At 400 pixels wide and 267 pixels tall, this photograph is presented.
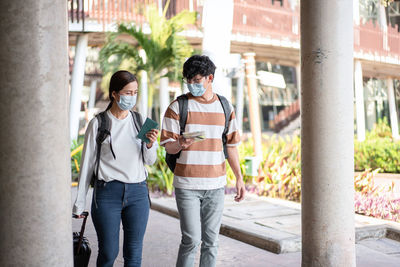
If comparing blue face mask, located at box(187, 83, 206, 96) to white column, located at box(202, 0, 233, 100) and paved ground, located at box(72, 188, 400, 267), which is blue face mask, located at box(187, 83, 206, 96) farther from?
white column, located at box(202, 0, 233, 100)

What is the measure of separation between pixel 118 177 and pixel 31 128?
1119 millimetres

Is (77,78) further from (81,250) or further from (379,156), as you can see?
(81,250)

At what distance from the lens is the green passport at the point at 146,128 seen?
370 cm

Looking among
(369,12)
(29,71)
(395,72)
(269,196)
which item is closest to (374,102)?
(369,12)

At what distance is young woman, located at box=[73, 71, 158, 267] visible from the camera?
12.5 feet

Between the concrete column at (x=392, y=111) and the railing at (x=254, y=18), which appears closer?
the railing at (x=254, y=18)

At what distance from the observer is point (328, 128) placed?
4.52 meters

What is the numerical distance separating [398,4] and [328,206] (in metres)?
29.6

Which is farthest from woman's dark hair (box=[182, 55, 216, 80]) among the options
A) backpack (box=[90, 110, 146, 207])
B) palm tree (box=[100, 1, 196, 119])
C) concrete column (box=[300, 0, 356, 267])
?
palm tree (box=[100, 1, 196, 119])

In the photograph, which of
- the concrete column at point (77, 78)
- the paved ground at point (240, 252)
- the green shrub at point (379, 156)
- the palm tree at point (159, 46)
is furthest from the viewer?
the concrete column at point (77, 78)

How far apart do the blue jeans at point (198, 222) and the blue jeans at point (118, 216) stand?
0.28m

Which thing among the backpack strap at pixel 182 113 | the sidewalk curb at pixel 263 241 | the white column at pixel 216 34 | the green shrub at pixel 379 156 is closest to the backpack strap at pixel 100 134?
the backpack strap at pixel 182 113

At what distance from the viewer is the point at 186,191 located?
3.93m

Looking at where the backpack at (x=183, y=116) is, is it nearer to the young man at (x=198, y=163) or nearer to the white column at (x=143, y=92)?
the young man at (x=198, y=163)
